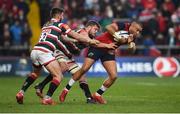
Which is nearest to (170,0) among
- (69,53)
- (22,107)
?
(69,53)

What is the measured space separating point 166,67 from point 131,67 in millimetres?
1574

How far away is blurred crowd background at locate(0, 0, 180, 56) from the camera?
30.0 m

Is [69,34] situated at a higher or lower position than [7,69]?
higher

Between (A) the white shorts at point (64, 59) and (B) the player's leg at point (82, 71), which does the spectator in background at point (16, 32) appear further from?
(B) the player's leg at point (82, 71)

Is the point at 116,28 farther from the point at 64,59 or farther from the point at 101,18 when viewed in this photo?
the point at 101,18

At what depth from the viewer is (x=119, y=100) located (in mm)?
16938

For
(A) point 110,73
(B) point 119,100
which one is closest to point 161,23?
(B) point 119,100

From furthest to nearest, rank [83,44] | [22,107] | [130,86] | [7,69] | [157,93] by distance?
[7,69], [130,86], [157,93], [83,44], [22,107]

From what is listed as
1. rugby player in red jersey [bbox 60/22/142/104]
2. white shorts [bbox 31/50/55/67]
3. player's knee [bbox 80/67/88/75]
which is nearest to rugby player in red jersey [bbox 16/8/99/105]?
white shorts [bbox 31/50/55/67]

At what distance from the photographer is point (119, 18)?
30.4m

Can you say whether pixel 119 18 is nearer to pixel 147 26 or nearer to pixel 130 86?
pixel 147 26

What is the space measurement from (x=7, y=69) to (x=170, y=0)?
862 cm

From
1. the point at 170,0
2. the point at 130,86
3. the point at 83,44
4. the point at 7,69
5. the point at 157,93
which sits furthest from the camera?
the point at 170,0

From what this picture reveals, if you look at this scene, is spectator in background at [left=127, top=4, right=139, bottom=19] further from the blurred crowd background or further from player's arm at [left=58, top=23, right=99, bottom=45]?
player's arm at [left=58, top=23, right=99, bottom=45]
